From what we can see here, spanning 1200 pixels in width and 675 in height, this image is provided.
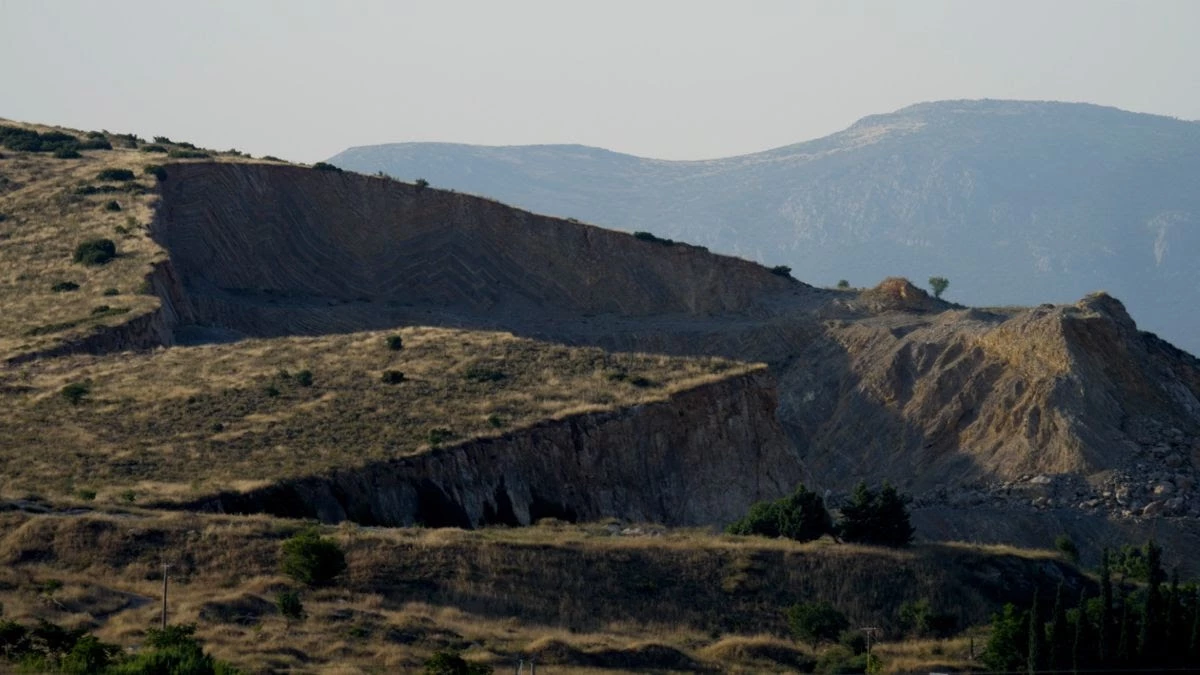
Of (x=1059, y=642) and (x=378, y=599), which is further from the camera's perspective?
(x=378, y=599)

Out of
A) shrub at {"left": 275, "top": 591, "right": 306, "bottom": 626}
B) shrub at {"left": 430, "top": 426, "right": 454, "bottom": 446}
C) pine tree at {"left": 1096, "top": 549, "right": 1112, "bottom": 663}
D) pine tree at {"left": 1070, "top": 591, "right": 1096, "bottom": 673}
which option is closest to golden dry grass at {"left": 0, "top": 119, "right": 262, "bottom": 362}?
shrub at {"left": 430, "top": 426, "right": 454, "bottom": 446}

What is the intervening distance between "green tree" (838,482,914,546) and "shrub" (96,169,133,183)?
4631cm

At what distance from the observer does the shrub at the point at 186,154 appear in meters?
96.1

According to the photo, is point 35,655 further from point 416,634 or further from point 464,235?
point 464,235

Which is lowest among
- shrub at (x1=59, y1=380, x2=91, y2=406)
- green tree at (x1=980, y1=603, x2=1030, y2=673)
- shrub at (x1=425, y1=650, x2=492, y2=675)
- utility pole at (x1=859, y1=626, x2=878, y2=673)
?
utility pole at (x1=859, y1=626, x2=878, y2=673)

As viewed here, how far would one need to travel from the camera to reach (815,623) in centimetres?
4506

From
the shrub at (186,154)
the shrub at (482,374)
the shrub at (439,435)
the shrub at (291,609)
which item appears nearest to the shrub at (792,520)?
the shrub at (439,435)

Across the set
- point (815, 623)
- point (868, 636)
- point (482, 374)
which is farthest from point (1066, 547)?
point (868, 636)

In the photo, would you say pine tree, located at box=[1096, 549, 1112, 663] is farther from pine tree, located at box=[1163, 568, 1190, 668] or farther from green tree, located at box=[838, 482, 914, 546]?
green tree, located at box=[838, 482, 914, 546]

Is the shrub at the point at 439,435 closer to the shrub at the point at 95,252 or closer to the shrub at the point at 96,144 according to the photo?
the shrub at the point at 95,252

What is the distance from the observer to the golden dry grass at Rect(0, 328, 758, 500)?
53.7 metres

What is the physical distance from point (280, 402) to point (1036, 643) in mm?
26564

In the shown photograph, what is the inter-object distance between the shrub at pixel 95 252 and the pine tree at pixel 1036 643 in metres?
45.0

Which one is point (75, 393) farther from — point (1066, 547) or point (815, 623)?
point (1066, 547)
